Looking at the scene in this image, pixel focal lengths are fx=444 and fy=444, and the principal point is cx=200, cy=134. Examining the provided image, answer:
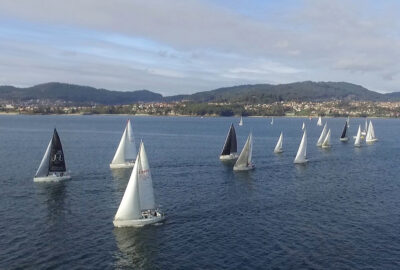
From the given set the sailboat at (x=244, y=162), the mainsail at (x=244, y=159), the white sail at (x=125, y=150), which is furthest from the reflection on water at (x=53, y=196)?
the mainsail at (x=244, y=159)

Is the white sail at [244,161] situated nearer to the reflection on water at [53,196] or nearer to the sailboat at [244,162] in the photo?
the sailboat at [244,162]

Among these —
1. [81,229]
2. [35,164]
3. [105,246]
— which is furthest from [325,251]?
[35,164]

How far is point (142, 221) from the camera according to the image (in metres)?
50.1

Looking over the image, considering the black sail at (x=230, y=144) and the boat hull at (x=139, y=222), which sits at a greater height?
the black sail at (x=230, y=144)

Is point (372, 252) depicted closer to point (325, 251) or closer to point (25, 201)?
point (325, 251)

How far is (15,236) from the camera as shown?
4603cm

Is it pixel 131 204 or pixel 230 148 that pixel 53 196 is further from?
pixel 230 148

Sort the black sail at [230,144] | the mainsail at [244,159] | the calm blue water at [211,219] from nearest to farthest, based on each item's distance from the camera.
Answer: the calm blue water at [211,219]
the mainsail at [244,159]
the black sail at [230,144]

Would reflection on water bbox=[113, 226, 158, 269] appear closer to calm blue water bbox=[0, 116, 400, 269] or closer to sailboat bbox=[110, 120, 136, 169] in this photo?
calm blue water bbox=[0, 116, 400, 269]

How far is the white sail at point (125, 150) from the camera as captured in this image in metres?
87.2

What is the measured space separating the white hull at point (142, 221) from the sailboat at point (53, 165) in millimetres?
27539

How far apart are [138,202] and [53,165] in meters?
29.4

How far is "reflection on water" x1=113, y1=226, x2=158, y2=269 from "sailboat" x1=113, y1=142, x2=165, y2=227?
40.5 inches

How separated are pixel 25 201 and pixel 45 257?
21.2 m
